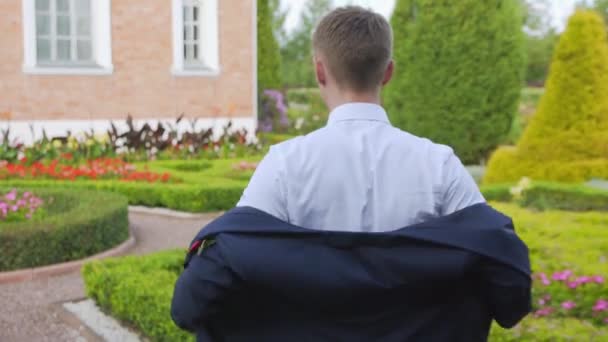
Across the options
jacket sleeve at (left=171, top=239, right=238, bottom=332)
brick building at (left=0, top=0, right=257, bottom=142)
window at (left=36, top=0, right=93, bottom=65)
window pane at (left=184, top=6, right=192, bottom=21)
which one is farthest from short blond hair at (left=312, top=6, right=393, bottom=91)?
window pane at (left=184, top=6, right=192, bottom=21)

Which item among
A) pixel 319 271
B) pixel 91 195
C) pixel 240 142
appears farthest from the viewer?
pixel 240 142

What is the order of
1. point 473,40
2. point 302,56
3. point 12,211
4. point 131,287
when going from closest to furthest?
point 131,287
point 12,211
point 473,40
point 302,56

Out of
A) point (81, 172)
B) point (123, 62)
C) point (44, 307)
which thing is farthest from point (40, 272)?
point (123, 62)

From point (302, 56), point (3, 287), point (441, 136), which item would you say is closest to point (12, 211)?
point (3, 287)

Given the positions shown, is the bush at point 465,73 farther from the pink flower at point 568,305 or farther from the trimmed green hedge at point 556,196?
the pink flower at point 568,305

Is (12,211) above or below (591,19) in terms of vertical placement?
below

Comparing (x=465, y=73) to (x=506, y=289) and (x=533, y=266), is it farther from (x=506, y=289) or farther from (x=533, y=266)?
(x=506, y=289)

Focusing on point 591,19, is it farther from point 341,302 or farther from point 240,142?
point 341,302

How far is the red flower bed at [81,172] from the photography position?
1108cm

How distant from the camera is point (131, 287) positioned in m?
5.02

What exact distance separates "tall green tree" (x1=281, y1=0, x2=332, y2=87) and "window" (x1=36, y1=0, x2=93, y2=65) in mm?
19841

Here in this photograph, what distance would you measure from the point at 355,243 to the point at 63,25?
14816mm

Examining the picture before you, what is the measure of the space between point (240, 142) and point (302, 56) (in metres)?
26.1

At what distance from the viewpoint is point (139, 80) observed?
50.8ft
